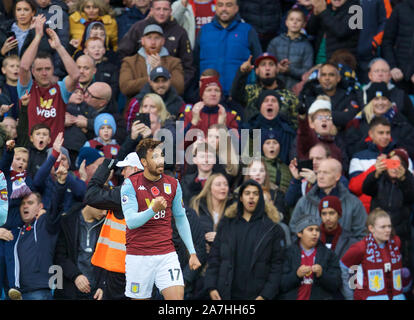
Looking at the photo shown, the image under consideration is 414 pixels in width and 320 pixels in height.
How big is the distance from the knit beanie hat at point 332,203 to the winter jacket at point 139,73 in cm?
358

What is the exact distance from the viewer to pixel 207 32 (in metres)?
16.6

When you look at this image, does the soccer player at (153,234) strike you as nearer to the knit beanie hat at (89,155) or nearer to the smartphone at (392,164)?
the knit beanie hat at (89,155)

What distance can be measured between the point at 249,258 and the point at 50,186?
2.93 metres

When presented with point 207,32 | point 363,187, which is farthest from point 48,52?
point 363,187

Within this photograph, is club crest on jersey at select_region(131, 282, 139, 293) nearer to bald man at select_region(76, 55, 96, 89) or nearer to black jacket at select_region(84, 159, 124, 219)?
black jacket at select_region(84, 159, 124, 219)

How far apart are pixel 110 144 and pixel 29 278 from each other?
238 centimetres

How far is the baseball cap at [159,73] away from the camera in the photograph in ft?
49.9

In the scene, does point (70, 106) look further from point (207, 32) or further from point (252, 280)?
point (252, 280)

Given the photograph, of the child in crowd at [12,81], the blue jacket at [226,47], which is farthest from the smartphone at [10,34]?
the blue jacket at [226,47]

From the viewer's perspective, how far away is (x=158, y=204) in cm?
988

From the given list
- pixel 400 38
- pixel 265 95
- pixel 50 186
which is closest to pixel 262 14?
pixel 400 38

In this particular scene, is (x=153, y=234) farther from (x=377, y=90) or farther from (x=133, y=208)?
(x=377, y=90)

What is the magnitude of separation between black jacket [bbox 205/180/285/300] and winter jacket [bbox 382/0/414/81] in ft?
16.7

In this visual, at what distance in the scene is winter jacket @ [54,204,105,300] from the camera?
13023mm
